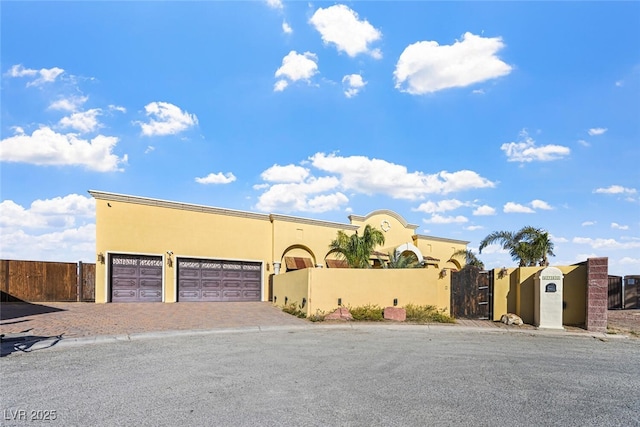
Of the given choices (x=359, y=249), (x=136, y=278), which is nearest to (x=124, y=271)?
(x=136, y=278)

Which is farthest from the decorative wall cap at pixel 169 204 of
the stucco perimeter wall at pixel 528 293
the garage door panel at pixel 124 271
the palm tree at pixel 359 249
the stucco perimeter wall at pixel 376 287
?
the stucco perimeter wall at pixel 528 293

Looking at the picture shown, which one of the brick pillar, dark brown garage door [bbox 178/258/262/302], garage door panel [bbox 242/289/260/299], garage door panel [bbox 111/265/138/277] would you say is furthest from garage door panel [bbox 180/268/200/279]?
the brick pillar

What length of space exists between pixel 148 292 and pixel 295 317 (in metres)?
9.52

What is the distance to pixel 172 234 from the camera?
24141 mm

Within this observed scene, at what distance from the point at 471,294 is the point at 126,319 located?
1364 cm

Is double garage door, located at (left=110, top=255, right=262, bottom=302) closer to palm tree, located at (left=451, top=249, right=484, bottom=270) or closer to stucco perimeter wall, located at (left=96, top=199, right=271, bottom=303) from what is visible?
stucco perimeter wall, located at (left=96, top=199, right=271, bottom=303)

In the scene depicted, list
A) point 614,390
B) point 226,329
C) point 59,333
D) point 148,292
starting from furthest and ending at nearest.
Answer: point 148,292 < point 226,329 < point 59,333 < point 614,390

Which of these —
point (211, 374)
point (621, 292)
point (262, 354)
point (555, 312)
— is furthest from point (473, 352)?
point (621, 292)

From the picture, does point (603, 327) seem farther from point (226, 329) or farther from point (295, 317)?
point (226, 329)

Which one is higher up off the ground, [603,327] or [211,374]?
[211,374]

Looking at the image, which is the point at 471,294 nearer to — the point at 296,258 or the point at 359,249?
the point at 359,249

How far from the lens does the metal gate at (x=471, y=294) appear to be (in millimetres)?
18188

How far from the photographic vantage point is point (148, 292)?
23.3 metres

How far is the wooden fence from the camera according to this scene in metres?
21.6
